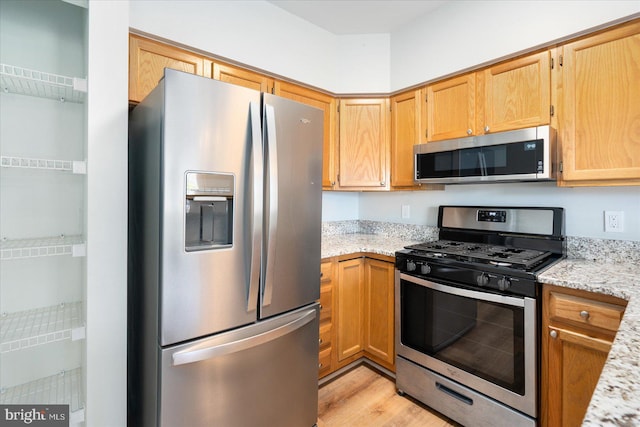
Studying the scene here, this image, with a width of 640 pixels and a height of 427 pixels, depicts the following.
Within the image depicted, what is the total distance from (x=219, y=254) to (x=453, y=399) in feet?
5.15

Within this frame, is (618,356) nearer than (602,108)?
Yes

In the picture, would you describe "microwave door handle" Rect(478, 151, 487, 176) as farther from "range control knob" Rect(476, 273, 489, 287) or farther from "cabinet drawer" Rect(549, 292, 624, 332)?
"cabinet drawer" Rect(549, 292, 624, 332)

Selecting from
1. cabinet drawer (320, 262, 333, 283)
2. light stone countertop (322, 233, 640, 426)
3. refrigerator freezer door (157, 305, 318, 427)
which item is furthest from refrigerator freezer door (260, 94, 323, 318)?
light stone countertop (322, 233, 640, 426)

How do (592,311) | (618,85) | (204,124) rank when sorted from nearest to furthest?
1. (204,124)
2. (592,311)
3. (618,85)

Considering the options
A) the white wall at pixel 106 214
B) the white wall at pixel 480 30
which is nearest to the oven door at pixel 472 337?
the white wall at pixel 480 30

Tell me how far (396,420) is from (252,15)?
270 centimetres

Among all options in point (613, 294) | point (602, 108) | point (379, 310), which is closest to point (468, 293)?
point (613, 294)

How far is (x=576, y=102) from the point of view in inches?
66.4

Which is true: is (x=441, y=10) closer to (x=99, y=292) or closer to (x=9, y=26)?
(x=9, y=26)

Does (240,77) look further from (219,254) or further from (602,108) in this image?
(602,108)

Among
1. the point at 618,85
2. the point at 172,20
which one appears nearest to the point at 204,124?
the point at 172,20

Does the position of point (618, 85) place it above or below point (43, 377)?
above

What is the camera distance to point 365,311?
7.70 ft

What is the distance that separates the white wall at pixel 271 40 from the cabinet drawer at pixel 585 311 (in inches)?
74.6
